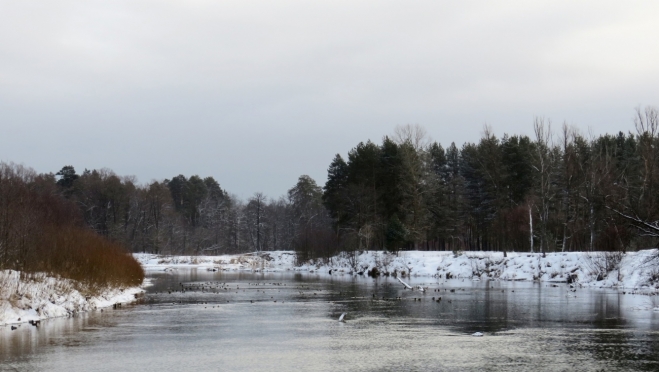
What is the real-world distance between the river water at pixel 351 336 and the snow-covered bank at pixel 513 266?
11150mm

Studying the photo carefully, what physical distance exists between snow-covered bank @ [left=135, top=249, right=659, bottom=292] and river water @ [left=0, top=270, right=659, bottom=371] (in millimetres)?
11150

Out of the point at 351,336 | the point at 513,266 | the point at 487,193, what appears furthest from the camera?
the point at 487,193

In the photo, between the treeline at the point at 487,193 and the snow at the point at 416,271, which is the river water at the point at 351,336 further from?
the treeline at the point at 487,193

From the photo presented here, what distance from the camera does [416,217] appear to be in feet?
262

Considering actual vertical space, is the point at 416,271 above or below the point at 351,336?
below

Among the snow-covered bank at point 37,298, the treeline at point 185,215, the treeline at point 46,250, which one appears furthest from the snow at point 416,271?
the treeline at point 185,215

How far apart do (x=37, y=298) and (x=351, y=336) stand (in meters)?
14.4

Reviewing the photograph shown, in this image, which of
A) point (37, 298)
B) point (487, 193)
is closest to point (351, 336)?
point (37, 298)

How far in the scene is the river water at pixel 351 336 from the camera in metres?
17.3

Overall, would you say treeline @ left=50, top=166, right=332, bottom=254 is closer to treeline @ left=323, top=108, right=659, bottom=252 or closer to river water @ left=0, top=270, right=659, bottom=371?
treeline @ left=323, top=108, right=659, bottom=252

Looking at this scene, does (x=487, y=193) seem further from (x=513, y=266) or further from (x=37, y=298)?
(x=37, y=298)

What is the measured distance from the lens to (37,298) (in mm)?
28359

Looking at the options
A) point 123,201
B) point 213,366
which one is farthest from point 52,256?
point 123,201

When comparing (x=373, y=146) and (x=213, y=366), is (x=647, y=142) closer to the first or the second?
(x=373, y=146)
